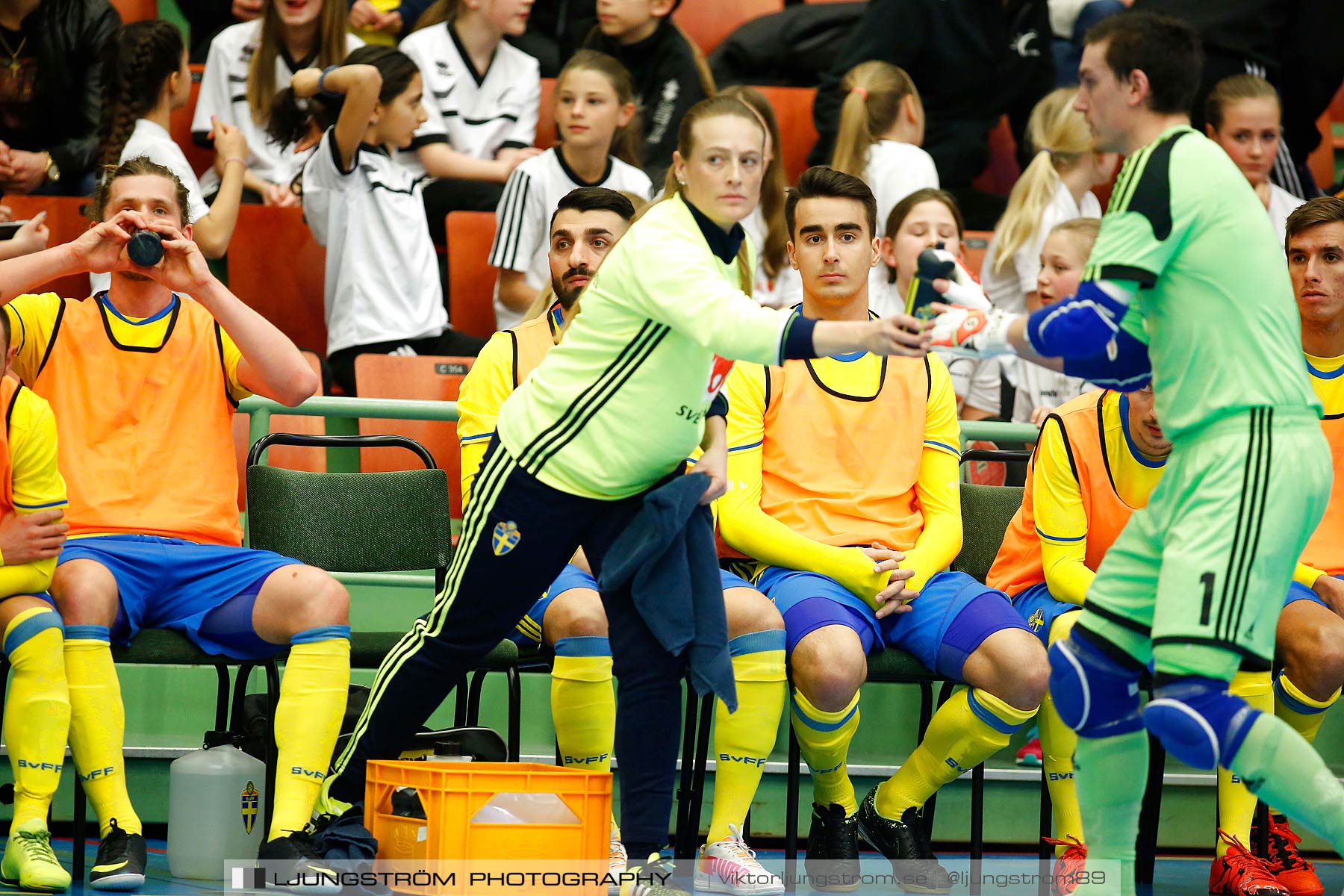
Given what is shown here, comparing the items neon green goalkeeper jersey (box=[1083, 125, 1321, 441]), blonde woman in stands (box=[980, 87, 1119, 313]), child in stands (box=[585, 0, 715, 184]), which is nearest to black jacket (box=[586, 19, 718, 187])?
child in stands (box=[585, 0, 715, 184])

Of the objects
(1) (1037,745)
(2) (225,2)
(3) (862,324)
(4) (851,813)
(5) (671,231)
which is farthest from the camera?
(2) (225,2)

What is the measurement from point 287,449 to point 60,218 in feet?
5.01

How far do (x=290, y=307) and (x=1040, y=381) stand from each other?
9.40ft

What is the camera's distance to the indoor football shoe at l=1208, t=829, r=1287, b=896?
3.55 meters

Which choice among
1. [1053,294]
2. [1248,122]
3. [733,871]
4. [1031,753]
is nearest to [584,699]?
[733,871]

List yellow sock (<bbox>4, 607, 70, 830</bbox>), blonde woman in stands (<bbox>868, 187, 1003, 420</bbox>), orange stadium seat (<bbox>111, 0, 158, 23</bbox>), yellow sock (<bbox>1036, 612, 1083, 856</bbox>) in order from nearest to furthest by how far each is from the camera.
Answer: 1. yellow sock (<bbox>4, 607, 70, 830</bbox>)
2. yellow sock (<bbox>1036, 612, 1083, 856</bbox>)
3. blonde woman in stands (<bbox>868, 187, 1003, 420</bbox>)
4. orange stadium seat (<bbox>111, 0, 158, 23</bbox>)

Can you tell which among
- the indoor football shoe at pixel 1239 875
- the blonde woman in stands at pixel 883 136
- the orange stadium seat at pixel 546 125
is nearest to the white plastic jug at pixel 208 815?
the indoor football shoe at pixel 1239 875

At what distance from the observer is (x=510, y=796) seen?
10.1ft

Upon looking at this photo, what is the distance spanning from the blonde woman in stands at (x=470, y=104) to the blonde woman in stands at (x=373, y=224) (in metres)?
0.51

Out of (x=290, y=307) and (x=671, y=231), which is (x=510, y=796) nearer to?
(x=671, y=231)

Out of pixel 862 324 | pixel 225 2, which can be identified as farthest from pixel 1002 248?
pixel 225 2

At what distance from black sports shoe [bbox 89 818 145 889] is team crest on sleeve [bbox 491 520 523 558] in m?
1.08

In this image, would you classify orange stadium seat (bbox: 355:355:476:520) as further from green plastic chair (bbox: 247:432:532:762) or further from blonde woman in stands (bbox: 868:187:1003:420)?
blonde woman in stands (bbox: 868:187:1003:420)

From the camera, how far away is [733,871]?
3.40 metres
